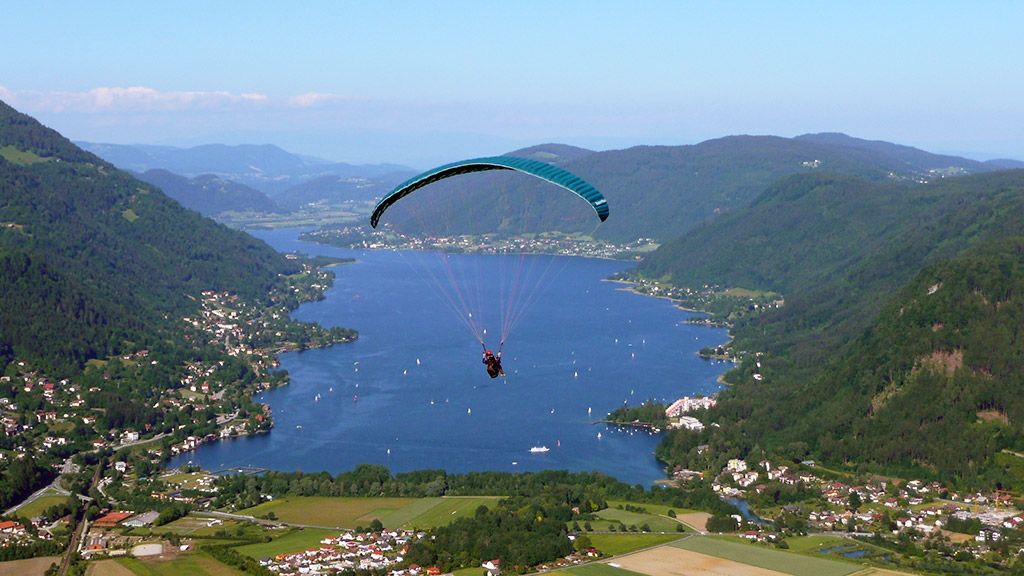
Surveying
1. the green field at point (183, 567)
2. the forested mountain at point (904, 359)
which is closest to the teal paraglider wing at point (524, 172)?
the green field at point (183, 567)

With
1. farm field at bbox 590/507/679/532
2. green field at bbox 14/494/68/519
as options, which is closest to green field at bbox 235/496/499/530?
farm field at bbox 590/507/679/532

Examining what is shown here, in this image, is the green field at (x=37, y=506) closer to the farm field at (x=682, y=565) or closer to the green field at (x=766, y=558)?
the farm field at (x=682, y=565)

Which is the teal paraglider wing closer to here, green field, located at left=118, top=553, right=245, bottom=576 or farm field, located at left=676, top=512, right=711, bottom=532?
green field, located at left=118, top=553, right=245, bottom=576

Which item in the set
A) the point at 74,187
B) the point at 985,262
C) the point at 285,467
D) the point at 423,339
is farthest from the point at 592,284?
the point at 285,467

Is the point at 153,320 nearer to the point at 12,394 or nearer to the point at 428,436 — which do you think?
the point at 12,394

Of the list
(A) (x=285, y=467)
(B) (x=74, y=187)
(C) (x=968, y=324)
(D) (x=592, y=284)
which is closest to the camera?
(A) (x=285, y=467)

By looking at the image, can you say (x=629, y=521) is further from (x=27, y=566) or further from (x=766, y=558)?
(x=27, y=566)

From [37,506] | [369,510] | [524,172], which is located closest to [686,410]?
[369,510]
